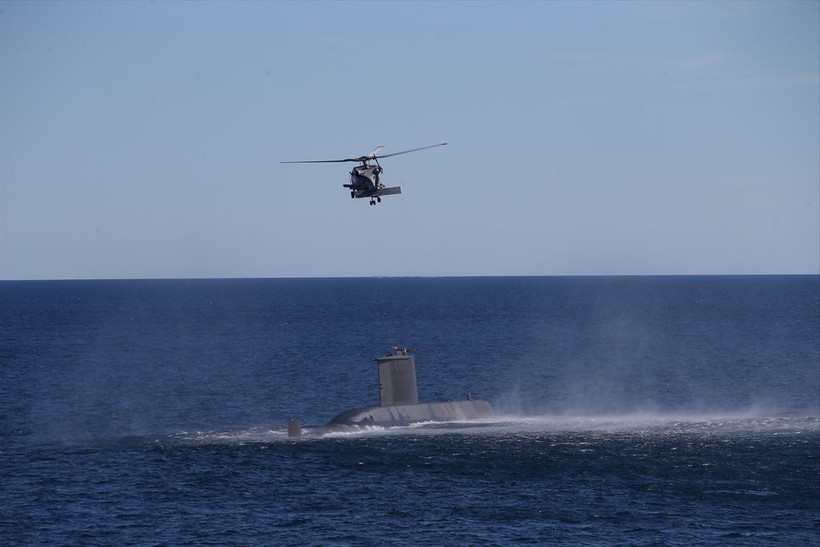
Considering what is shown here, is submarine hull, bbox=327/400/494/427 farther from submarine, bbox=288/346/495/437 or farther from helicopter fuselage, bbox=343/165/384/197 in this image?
helicopter fuselage, bbox=343/165/384/197

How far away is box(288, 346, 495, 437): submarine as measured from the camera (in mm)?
71438

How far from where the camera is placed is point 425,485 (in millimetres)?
55594

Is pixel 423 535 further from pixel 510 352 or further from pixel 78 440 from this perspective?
pixel 510 352

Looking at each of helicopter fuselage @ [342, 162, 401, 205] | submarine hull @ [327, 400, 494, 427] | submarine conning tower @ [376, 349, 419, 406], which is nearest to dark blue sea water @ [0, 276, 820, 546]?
submarine hull @ [327, 400, 494, 427]

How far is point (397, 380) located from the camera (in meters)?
73.7

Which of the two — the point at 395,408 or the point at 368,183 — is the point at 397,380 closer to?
the point at 395,408

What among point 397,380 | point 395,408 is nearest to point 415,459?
point 395,408

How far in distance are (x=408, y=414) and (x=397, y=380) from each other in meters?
2.32

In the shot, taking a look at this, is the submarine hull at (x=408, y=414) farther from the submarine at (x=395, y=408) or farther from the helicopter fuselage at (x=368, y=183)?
the helicopter fuselage at (x=368, y=183)

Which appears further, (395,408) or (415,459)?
(395,408)

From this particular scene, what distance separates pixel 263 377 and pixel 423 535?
68.3 metres

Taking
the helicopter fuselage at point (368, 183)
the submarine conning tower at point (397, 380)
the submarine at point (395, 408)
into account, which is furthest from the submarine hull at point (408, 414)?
the helicopter fuselage at point (368, 183)

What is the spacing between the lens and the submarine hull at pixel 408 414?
71625 mm

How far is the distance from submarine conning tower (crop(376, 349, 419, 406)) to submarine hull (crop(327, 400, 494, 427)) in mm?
575
